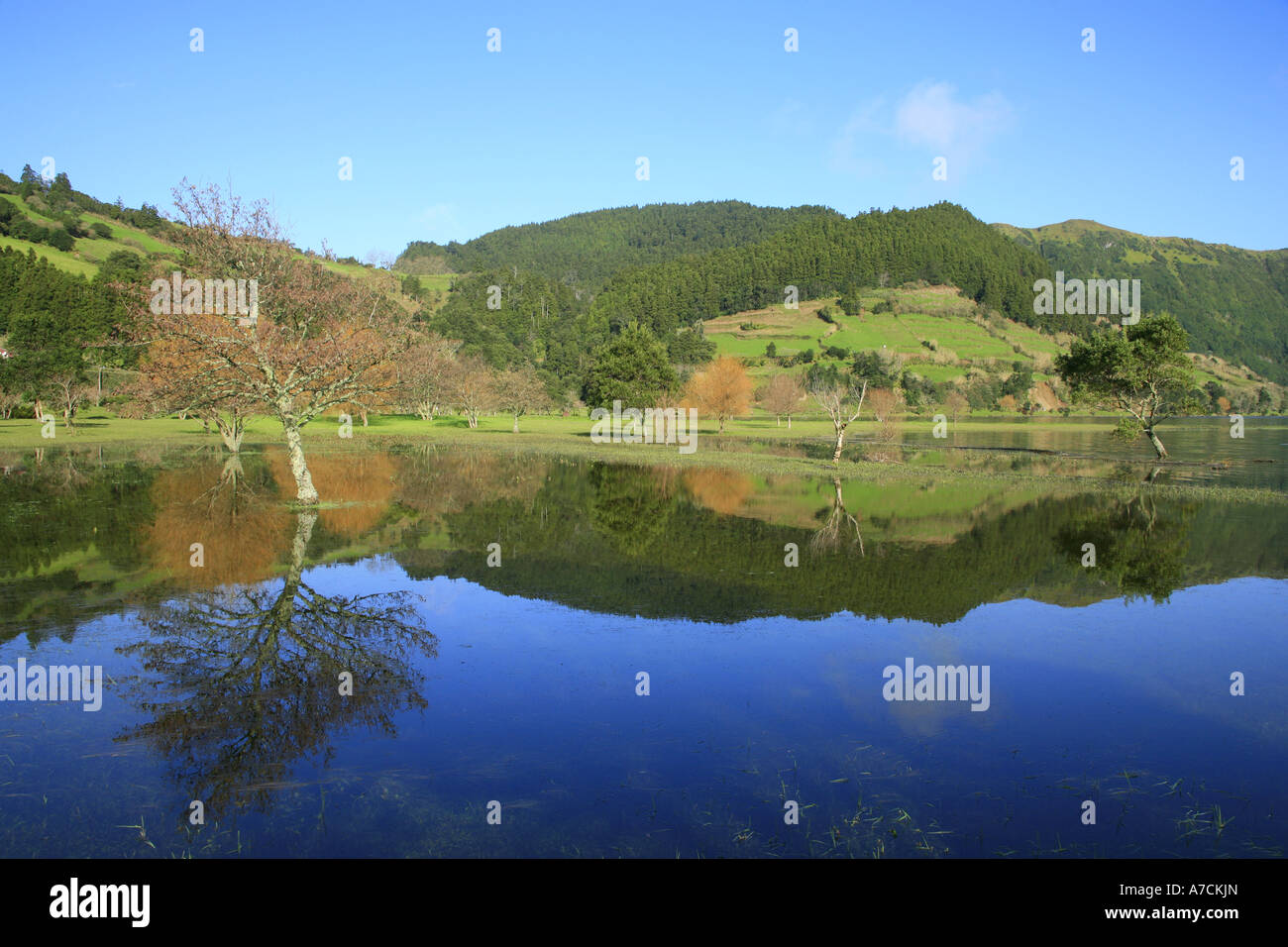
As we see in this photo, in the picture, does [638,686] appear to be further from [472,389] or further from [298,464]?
[472,389]

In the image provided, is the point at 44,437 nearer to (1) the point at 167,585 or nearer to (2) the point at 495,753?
(1) the point at 167,585

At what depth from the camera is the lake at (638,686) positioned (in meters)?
7.77

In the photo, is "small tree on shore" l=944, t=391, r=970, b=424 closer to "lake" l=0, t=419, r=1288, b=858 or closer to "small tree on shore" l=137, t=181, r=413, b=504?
"lake" l=0, t=419, r=1288, b=858

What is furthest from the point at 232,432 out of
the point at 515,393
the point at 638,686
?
the point at 515,393

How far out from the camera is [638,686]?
11.7 meters

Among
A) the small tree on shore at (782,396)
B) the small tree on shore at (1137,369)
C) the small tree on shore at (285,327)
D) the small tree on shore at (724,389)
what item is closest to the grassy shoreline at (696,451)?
the small tree on shore at (724,389)

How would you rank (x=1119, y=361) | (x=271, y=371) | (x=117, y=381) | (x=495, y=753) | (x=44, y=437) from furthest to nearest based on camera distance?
(x=117, y=381) → (x=44, y=437) → (x=1119, y=361) → (x=271, y=371) → (x=495, y=753)

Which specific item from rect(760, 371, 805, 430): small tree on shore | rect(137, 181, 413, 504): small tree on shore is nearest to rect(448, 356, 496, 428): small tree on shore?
rect(760, 371, 805, 430): small tree on shore

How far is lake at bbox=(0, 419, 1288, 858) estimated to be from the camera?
25.5 ft

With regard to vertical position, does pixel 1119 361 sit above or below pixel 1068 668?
above

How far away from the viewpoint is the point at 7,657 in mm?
11812

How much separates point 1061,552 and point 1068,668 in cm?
992
